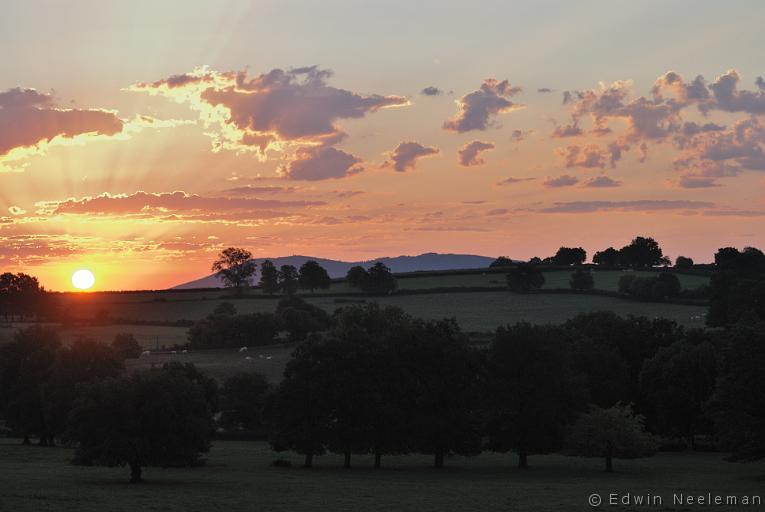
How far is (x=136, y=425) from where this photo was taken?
6962 centimetres

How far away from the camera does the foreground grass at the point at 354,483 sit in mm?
56219

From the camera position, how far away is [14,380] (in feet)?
357

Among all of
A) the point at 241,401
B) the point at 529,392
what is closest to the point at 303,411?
the point at 529,392

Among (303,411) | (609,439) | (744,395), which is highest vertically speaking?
(744,395)

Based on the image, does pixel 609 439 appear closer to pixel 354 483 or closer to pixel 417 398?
pixel 417 398

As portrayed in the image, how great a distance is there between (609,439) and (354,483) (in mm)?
24851

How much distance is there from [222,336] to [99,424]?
387 ft

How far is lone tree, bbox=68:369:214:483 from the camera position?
69125 mm

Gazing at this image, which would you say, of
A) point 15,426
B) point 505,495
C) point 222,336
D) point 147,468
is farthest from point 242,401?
point 222,336

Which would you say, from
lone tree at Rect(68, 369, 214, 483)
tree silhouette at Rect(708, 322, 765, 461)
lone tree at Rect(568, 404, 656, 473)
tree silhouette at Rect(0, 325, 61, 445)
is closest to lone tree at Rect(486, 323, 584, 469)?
lone tree at Rect(568, 404, 656, 473)

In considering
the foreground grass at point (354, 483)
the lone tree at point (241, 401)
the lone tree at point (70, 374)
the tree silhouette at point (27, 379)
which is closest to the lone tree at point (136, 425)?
the foreground grass at point (354, 483)

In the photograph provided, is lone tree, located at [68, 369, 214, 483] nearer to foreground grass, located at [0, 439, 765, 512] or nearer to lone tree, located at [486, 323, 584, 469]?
foreground grass, located at [0, 439, 765, 512]

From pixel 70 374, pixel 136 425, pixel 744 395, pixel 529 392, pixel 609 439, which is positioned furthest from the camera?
pixel 70 374

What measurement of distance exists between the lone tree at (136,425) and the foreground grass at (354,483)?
188cm
